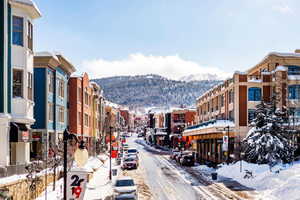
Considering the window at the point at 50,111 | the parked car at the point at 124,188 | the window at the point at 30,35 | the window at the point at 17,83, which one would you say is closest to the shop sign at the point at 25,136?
the window at the point at 17,83

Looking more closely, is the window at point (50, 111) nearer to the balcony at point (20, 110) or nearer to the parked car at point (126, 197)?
the balcony at point (20, 110)

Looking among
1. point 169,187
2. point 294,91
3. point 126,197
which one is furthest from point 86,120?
point 126,197

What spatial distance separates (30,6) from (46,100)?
523 inches

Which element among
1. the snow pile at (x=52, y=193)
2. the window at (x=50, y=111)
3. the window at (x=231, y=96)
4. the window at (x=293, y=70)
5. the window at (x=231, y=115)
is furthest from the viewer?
the window at (x=231, y=115)

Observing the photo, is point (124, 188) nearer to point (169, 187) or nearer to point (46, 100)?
point (169, 187)

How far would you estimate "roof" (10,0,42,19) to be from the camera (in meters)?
24.9

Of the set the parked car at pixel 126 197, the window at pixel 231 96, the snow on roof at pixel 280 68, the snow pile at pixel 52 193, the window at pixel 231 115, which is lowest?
the parked car at pixel 126 197

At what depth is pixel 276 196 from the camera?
25859mm

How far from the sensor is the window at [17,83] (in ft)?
84.2

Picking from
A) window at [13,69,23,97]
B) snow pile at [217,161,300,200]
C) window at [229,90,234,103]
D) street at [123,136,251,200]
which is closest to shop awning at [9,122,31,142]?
window at [13,69,23,97]

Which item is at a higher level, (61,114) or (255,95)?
(255,95)

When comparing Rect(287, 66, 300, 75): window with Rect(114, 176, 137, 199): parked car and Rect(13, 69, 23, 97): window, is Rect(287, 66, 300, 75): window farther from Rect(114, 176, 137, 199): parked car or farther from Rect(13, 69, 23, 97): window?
Rect(13, 69, 23, 97): window

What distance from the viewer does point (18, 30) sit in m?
25.6

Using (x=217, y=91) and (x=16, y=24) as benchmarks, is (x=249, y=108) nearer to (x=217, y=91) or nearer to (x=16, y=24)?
(x=217, y=91)
